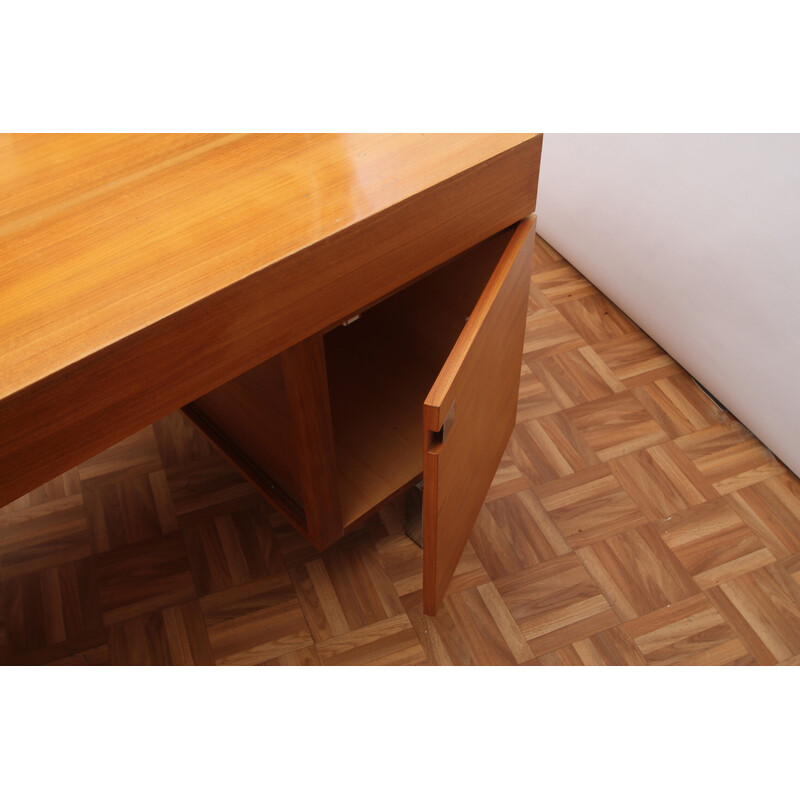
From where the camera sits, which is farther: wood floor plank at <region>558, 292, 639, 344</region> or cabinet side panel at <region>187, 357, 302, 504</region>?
wood floor plank at <region>558, 292, 639, 344</region>

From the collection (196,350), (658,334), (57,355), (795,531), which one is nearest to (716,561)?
(795,531)

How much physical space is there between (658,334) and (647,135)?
0.33m

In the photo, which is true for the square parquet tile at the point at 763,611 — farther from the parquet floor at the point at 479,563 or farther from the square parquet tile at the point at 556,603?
the square parquet tile at the point at 556,603

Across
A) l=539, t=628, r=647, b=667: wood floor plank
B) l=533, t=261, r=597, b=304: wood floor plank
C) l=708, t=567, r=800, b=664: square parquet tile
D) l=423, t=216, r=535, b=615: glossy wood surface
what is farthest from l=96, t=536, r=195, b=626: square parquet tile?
l=533, t=261, r=597, b=304: wood floor plank

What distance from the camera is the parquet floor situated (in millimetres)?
1042

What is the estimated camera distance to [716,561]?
3.65ft

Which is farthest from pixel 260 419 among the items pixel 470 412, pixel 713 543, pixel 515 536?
pixel 713 543

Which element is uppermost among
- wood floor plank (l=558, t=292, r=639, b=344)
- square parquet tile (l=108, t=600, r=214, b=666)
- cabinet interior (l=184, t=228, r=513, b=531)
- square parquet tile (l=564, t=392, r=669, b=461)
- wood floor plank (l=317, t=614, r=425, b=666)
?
cabinet interior (l=184, t=228, r=513, b=531)

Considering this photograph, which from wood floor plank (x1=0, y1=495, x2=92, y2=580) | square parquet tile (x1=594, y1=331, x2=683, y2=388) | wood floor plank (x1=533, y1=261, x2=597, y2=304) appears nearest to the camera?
wood floor plank (x1=0, y1=495, x2=92, y2=580)

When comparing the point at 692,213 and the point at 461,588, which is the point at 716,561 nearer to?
the point at 461,588

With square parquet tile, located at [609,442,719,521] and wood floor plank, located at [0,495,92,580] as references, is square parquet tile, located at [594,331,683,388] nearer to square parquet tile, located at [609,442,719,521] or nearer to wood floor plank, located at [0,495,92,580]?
square parquet tile, located at [609,442,719,521]

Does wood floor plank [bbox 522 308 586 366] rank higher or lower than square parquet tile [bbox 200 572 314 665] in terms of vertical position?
higher

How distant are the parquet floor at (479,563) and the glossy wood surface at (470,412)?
105 mm

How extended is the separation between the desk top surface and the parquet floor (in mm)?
526
